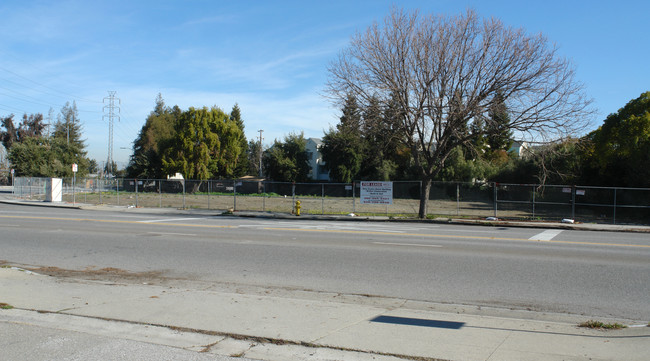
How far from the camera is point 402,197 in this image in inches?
2009

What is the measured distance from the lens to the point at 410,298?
27.1 feet

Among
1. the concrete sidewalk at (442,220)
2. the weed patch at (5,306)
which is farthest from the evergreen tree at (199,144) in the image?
the weed patch at (5,306)

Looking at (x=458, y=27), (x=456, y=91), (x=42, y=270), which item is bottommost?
(x=42, y=270)

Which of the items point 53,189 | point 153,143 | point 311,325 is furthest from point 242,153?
point 311,325

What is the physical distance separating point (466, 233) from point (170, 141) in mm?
56059

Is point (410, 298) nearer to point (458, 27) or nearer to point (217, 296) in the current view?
point (217, 296)

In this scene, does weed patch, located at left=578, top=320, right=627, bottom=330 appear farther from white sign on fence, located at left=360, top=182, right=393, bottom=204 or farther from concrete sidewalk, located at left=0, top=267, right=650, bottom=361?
white sign on fence, located at left=360, top=182, right=393, bottom=204

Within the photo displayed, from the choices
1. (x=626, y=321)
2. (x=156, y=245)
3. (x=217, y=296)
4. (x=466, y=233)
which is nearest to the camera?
(x=626, y=321)

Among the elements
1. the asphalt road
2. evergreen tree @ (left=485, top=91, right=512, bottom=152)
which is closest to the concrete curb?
the asphalt road

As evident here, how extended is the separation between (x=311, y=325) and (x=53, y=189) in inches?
1508

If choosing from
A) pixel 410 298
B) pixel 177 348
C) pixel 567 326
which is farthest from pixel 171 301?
pixel 567 326

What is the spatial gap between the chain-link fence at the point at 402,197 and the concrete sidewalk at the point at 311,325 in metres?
18.3

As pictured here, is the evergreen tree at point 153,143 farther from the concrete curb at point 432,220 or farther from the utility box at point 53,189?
the concrete curb at point 432,220

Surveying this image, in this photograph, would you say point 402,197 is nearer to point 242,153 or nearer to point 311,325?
point 242,153
